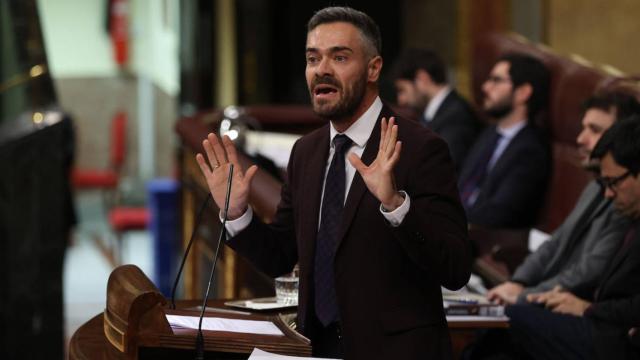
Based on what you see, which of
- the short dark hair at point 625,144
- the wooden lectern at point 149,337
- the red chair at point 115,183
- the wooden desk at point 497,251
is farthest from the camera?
the red chair at point 115,183

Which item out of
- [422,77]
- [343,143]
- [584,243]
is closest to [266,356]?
[343,143]

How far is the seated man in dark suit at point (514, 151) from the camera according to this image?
17.1 feet

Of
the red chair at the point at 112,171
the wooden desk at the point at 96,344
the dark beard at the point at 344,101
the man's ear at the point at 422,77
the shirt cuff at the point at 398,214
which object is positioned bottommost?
the red chair at the point at 112,171

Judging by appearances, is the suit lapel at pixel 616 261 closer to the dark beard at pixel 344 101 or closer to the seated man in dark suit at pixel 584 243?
the seated man in dark suit at pixel 584 243

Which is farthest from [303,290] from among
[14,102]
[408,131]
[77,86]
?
[77,86]

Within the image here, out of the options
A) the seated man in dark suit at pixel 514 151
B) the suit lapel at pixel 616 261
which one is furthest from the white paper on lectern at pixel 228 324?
the seated man in dark suit at pixel 514 151

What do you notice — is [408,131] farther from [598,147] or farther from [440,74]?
[440,74]

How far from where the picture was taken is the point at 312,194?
2.71 m

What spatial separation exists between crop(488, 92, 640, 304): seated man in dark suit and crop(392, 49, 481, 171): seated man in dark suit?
180 cm

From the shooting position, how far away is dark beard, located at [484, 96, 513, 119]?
17.7ft

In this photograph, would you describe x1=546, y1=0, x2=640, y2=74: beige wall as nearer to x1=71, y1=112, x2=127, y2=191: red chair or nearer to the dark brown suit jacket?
the dark brown suit jacket

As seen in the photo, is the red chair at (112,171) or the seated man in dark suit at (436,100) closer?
the seated man in dark suit at (436,100)

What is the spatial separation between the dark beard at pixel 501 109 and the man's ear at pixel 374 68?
2787 mm

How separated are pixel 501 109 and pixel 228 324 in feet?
9.66
